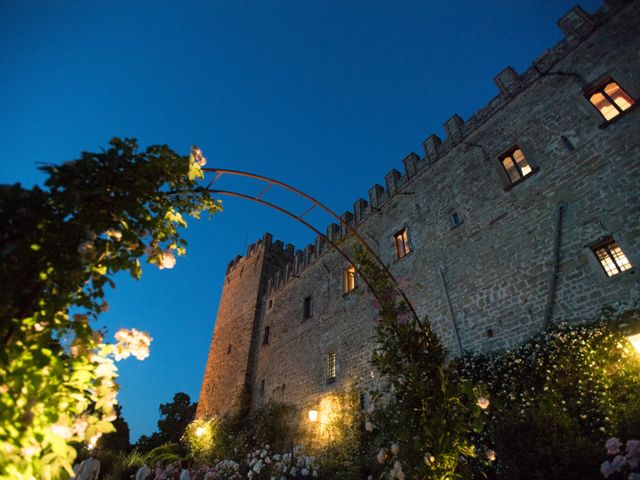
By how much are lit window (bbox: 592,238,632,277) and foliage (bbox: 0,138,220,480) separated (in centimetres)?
783

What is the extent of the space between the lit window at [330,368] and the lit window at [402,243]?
4.59 metres

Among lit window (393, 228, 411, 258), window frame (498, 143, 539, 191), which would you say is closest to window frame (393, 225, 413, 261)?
lit window (393, 228, 411, 258)

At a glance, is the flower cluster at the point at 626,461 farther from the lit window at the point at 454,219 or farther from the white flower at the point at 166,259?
the lit window at the point at 454,219

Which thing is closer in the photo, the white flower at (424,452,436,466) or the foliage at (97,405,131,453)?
the white flower at (424,452,436,466)

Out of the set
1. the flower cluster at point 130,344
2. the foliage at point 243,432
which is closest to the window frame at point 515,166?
the flower cluster at point 130,344

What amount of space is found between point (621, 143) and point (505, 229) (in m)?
2.76

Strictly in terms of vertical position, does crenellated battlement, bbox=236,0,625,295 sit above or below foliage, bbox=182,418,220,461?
above

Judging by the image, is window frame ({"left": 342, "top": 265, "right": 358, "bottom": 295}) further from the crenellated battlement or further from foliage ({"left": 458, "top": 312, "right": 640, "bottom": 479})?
foliage ({"left": 458, "top": 312, "right": 640, "bottom": 479})

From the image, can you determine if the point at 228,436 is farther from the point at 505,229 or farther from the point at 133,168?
the point at 133,168

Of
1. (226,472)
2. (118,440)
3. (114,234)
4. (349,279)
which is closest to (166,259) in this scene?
(114,234)

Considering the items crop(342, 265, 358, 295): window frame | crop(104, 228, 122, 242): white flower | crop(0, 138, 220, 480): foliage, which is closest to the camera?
crop(0, 138, 220, 480): foliage

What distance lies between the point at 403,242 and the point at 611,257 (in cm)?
586

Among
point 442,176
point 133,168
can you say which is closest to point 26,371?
point 133,168

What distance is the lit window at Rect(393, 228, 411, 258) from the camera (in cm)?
1102
